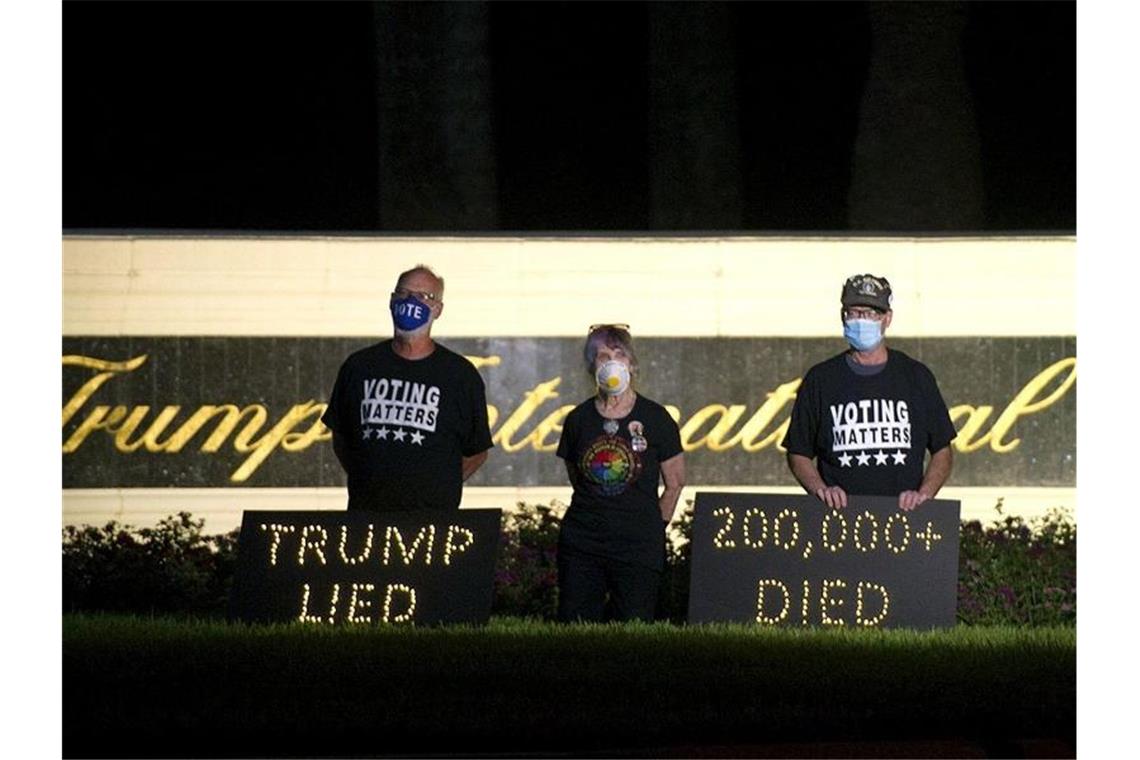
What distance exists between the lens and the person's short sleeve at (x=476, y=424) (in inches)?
519

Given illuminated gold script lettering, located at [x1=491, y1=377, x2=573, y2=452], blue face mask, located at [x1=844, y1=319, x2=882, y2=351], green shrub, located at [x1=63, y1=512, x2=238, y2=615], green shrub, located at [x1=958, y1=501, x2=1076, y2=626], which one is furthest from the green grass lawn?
illuminated gold script lettering, located at [x1=491, y1=377, x2=573, y2=452]

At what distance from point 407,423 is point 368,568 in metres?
0.80

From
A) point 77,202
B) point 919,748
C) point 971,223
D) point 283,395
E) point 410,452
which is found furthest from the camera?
point 77,202

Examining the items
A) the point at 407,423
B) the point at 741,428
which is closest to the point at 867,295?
the point at 407,423

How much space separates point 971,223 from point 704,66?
3.08 metres

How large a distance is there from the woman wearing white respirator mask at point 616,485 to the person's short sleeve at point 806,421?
617 millimetres

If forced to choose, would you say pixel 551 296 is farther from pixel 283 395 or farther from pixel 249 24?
pixel 249 24

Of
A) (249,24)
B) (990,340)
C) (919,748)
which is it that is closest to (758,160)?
(249,24)

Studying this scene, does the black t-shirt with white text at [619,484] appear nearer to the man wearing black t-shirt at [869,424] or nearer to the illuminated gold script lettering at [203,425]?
the man wearing black t-shirt at [869,424]

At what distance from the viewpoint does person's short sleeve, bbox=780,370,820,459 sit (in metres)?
13.2

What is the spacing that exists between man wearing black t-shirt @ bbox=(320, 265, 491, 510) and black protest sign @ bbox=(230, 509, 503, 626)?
174 millimetres

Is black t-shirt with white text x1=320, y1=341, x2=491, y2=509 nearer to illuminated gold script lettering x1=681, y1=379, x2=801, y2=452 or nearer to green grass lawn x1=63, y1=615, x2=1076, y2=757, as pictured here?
green grass lawn x1=63, y1=615, x2=1076, y2=757

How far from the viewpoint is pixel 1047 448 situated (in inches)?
830

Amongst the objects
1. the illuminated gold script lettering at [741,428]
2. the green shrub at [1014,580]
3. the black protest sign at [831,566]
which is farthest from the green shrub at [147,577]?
the illuminated gold script lettering at [741,428]
